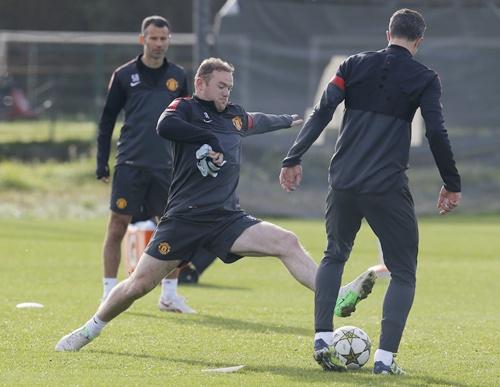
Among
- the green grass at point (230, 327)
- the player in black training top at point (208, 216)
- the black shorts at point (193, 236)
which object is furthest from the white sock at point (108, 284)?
the black shorts at point (193, 236)

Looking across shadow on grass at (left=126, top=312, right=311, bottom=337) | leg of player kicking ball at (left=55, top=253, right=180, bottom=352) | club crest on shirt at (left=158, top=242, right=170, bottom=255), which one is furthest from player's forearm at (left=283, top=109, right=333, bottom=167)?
shadow on grass at (left=126, top=312, right=311, bottom=337)

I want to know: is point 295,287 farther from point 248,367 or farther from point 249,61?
point 249,61

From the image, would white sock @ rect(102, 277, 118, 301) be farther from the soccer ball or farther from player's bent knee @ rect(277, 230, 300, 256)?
the soccer ball

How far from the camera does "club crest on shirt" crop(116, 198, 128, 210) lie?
1050cm

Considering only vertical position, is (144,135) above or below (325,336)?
above

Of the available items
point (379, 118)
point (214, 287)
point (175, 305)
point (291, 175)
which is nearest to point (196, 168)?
point (291, 175)

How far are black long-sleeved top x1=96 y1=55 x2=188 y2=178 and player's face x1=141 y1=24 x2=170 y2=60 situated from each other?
0.11m

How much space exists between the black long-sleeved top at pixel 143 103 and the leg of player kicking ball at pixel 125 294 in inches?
101

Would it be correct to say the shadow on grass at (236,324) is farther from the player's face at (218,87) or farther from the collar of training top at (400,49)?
the collar of training top at (400,49)

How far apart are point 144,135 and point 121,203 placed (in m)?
0.58

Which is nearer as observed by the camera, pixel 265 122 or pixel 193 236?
pixel 193 236

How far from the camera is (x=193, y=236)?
7910mm

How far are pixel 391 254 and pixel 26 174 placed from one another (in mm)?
19002

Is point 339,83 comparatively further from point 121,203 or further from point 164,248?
point 121,203
